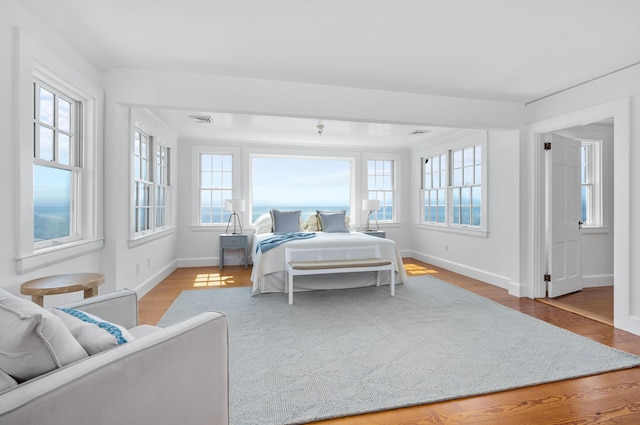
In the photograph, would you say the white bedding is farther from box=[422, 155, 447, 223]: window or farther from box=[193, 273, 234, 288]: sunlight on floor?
box=[422, 155, 447, 223]: window

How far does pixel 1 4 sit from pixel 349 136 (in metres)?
4.65

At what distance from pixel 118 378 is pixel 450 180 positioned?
5.88 m

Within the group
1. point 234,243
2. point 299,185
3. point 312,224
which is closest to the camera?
point 234,243

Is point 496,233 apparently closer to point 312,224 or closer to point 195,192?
point 312,224

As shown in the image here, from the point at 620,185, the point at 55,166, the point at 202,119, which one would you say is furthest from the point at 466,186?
the point at 55,166

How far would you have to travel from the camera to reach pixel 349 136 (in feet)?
19.4

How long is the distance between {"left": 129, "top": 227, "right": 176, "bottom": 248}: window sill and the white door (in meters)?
4.92

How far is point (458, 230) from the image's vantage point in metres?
5.63

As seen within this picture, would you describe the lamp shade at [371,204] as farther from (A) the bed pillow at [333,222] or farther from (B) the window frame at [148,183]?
(B) the window frame at [148,183]

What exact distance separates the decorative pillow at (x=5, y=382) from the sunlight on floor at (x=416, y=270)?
5.18 metres

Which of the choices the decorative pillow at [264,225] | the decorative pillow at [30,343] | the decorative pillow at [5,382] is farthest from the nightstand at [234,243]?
the decorative pillow at [5,382]

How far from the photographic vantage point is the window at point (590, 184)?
4.74m

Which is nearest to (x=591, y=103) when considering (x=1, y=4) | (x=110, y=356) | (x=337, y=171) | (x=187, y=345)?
(x=187, y=345)

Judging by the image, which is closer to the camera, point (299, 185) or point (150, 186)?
point (150, 186)
